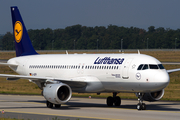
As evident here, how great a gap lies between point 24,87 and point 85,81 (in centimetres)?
2467

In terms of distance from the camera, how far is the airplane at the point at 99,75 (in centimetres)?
2641

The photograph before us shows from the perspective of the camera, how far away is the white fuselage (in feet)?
85.8

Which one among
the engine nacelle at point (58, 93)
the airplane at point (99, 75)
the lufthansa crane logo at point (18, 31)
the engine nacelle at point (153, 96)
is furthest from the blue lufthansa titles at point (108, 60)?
the lufthansa crane logo at point (18, 31)

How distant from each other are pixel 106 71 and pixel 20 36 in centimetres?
1356

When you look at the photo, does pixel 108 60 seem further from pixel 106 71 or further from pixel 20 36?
pixel 20 36

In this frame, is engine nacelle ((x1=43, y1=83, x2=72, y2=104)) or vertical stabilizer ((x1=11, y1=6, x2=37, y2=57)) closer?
engine nacelle ((x1=43, y1=83, x2=72, y2=104))

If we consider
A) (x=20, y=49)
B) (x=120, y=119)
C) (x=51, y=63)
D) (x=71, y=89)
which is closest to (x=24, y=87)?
(x=20, y=49)

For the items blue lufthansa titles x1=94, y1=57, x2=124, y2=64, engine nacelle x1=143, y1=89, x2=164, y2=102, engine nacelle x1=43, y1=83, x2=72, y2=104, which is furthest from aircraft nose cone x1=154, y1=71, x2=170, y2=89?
engine nacelle x1=43, y1=83, x2=72, y2=104

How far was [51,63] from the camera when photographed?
113ft

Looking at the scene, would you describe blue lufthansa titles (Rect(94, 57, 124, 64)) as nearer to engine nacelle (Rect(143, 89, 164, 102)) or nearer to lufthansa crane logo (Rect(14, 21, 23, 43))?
engine nacelle (Rect(143, 89, 164, 102))

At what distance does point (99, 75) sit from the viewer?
2927 centimetres

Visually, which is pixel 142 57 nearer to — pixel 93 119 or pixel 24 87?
pixel 93 119

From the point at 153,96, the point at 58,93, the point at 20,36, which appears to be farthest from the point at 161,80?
the point at 20,36

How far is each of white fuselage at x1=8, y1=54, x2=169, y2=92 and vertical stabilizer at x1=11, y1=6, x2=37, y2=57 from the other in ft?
8.91
